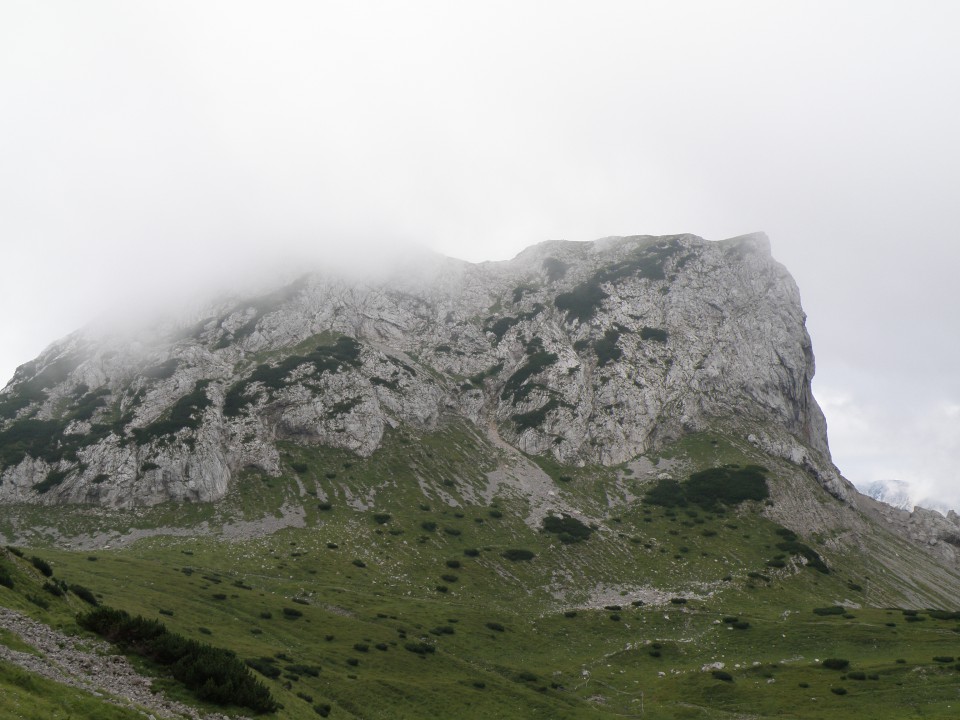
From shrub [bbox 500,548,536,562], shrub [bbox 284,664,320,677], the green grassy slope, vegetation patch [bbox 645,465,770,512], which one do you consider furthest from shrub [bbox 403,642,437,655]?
vegetation patch [bbox 645,465,770,512]

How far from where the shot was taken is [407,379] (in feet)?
515

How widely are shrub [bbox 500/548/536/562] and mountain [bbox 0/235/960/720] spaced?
2.53ft

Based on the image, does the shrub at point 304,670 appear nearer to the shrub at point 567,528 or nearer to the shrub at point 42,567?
the shrub at point 42,567

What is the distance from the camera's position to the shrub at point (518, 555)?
10075cm

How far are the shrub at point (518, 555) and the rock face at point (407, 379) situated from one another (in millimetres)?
46180

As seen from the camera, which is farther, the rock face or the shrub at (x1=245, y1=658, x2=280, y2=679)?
the rock face

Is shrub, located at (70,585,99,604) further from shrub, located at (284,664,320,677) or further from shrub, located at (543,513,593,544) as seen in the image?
shrub, located at (543,513,593,544)

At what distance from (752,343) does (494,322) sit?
3195 inches

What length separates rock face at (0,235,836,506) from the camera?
121375 millimetres

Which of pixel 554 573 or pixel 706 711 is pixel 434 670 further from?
pixel 554 573

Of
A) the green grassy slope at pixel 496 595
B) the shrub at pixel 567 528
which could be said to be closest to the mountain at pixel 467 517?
the green grassy slope at pixel 496 595

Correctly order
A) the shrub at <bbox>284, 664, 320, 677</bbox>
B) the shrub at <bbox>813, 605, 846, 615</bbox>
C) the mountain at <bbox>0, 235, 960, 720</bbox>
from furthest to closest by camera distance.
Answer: the shrub at <bbox>813, 605, 846, 615</bbox> < the mountain at <bbox>0, 235, 960, 720</bbox> < the shrub at <bbox>284, 664, 320, 677</bbox>

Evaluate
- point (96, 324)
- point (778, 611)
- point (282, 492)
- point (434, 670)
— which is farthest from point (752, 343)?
point (96, 324)

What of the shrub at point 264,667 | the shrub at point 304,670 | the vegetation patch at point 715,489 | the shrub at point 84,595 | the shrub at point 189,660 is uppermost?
the vegetation patch at point 715,489
